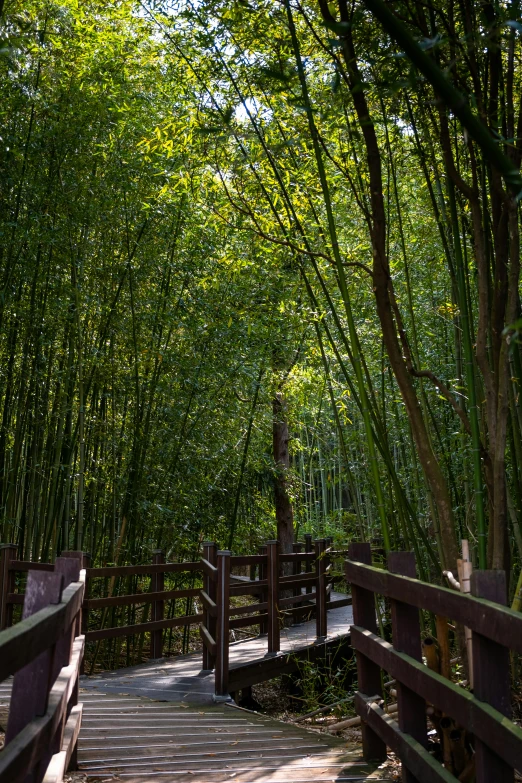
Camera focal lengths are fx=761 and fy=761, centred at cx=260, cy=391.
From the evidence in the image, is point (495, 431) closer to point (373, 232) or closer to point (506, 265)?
point (506, 265)

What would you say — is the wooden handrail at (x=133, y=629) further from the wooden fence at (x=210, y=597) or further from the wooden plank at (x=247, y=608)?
the wooden plank at (x=247, y=608)

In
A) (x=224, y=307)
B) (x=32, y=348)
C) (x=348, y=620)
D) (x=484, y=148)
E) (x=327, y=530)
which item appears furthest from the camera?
(x=327, y=530)

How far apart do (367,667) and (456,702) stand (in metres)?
1.07

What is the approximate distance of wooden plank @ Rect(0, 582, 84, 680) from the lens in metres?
1.18

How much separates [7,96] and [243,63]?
85.9 inches

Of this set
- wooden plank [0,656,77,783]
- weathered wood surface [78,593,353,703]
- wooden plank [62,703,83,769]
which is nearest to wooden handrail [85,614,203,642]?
weathered wood surface [78,593,353,703]

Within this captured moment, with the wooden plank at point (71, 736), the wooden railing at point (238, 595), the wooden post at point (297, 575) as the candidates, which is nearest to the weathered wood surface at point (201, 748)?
the wooden plank at point (71, 736)

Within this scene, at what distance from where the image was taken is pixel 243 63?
3686 mm

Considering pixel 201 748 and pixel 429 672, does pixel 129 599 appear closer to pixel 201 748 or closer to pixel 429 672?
pixel 201 748

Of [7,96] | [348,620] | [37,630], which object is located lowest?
[348,620]

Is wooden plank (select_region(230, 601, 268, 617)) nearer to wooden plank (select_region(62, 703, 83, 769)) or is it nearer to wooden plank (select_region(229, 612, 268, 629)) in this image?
wooden plank (select_region(229, 612, 268, 629))

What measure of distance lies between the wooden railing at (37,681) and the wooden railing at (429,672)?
2.95ft

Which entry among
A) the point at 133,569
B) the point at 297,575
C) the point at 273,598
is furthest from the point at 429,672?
the point at 297,575

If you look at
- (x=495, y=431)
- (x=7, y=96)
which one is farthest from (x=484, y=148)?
(x=7, y=96)
